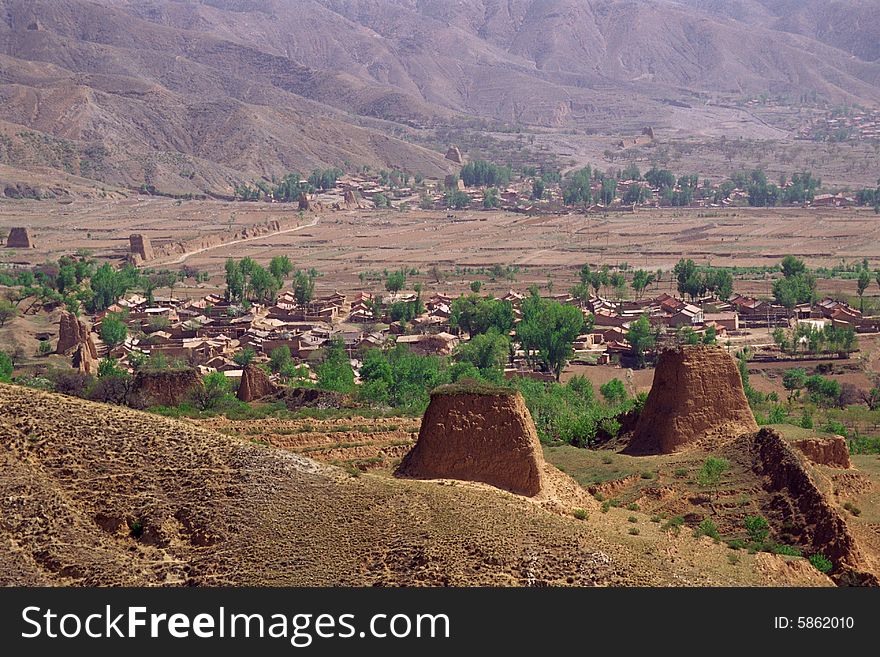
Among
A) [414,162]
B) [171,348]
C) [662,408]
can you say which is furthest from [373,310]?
[414,162]

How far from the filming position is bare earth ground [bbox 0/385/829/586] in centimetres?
1808

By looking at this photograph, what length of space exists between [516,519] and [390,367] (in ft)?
102

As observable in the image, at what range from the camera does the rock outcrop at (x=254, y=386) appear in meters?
43.4

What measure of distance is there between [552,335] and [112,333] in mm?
18618

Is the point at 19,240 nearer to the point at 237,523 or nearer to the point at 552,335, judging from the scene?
the point at 552,335

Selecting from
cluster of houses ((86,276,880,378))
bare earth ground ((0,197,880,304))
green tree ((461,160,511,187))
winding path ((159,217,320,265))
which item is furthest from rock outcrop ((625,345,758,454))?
green tree ((461,160,511,187))

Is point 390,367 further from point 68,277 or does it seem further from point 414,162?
point 414,162

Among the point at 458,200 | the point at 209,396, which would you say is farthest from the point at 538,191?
the point at 209,396

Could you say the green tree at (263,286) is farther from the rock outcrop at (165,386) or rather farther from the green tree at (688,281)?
the rock outcrop at (165,386)

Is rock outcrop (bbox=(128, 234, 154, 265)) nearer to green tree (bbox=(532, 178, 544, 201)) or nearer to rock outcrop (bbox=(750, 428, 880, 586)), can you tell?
green tree (bbox=(532, 178, 544, 201))

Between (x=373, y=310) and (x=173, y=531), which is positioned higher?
(x=173, y=531)

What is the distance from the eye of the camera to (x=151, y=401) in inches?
1574

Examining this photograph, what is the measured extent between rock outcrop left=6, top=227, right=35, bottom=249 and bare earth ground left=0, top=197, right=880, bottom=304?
1016mm

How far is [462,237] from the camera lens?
11331 cm
